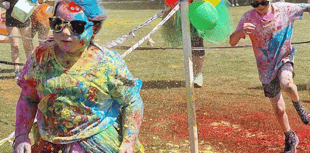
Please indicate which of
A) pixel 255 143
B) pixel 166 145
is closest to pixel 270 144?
pixel 255 143

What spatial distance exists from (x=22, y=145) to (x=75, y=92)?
15.7 inches

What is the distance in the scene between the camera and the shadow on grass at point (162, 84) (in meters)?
8.03

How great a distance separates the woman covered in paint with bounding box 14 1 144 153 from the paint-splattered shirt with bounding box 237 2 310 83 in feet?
7.77

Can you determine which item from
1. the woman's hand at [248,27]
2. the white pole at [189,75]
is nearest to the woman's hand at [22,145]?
the white pole at [189,75]

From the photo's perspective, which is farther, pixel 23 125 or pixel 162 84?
pixel 162 84

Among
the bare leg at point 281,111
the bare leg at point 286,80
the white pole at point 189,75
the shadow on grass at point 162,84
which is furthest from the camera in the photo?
the shadow on grass at point 162,84

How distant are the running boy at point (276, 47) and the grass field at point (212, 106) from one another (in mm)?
501

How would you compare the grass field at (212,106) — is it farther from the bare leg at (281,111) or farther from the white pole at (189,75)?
the white pole at (189,75)

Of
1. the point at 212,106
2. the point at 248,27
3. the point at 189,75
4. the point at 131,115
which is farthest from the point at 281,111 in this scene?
the point at 131,115

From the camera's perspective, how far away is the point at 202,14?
5.32 m

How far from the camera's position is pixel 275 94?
488 cm

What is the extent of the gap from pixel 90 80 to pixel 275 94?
8.98 ft

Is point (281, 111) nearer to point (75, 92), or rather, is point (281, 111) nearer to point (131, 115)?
point (131, 115)

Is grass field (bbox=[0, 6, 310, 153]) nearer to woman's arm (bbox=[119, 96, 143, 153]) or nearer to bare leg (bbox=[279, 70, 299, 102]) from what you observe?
bare leg (bbox=[279, 70, 299, 102])
